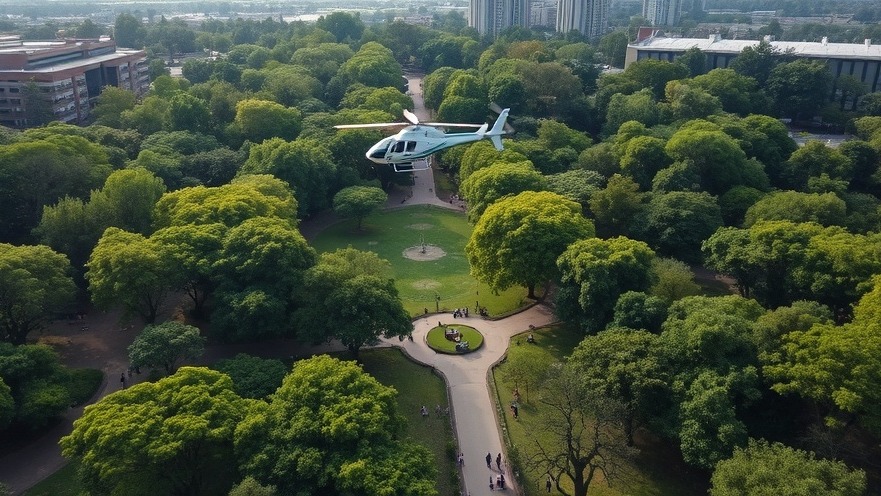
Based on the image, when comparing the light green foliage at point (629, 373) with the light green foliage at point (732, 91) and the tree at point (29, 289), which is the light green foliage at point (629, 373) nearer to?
the tree at point (29, 289)

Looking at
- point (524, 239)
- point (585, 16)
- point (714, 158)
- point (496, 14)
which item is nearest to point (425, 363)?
point (524, 239)

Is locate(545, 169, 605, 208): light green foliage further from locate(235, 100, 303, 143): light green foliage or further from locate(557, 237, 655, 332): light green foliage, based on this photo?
locate(235, 100, 303, 143): light green foliage

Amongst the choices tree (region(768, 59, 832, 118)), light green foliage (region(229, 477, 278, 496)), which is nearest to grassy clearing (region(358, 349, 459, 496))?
light green foliage (region(229, 477, 278, 496))

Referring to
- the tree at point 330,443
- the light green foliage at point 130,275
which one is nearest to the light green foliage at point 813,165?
the tree at point 330,443

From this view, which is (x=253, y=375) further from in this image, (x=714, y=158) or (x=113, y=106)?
(x=113, y=106)

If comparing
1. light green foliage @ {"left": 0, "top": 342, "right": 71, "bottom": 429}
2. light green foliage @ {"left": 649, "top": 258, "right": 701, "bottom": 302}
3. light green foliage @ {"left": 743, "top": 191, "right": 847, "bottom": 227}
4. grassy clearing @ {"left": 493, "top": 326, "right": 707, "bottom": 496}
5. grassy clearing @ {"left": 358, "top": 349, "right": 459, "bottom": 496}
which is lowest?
grassy clearing @ {"left": 493, "top": 326, "right": 707, "bottom": 496}

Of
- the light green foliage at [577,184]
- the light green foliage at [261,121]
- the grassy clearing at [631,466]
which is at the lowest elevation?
the grassy clearing at [631,466]
